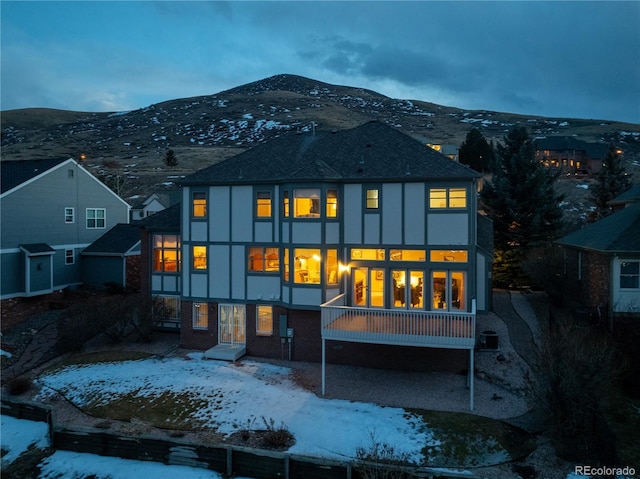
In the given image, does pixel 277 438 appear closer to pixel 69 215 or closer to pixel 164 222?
pixel 164 222

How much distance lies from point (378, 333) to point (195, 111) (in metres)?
148

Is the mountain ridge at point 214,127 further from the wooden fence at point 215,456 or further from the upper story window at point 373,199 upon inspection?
the wooden fence at point 215,456

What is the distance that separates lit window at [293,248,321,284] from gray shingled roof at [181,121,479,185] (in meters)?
3.03

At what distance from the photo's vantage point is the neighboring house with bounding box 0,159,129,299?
1038 inches

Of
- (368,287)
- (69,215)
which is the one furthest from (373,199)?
(69,215)

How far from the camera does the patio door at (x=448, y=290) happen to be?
17547 mm

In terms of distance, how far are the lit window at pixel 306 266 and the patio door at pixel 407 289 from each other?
3178 millimetres

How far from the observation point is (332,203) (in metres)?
18.6

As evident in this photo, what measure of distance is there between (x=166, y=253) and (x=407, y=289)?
498 inches

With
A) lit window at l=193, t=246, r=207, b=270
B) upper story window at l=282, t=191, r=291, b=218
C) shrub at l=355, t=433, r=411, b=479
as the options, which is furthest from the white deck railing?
lit window at l=193, t=246, r=207, b=270

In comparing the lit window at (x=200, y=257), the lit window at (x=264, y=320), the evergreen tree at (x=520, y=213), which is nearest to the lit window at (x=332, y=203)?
the lit window at (x=264, y=320)

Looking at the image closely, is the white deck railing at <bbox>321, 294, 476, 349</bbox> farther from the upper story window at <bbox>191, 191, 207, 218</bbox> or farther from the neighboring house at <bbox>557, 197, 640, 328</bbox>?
the upper story window at <bbox>191, 191, 207, 218</bbox>

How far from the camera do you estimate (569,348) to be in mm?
11406

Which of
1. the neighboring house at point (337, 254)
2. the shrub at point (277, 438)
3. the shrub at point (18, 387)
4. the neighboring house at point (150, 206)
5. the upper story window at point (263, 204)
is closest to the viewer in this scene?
the shrub at point (277, 438)
